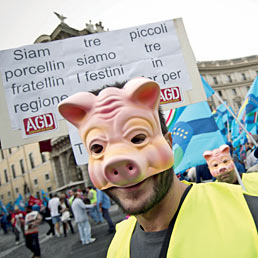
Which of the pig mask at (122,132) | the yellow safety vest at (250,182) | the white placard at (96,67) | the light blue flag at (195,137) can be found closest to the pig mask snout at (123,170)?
the pig mask at (122,132)

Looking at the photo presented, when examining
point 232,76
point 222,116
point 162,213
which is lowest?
point 162,213

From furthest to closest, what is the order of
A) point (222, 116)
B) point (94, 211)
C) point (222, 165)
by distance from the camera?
point (94, 211), point (222, 116), point (222, 165)

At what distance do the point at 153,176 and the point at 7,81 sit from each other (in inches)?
70.9

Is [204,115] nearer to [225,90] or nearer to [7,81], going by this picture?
[7,81]

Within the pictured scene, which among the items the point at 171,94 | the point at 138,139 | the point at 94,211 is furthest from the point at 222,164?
the point at 94,211

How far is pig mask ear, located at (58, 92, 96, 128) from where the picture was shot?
128 cm

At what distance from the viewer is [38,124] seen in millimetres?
2314

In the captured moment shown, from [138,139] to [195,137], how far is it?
2.36 meters

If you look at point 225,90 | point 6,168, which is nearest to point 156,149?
point 6,168

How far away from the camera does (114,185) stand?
117 cm

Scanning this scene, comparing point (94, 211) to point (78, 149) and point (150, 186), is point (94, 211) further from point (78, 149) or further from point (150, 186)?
point (150, 186)

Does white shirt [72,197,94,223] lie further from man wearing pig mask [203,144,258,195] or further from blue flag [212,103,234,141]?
man wearing pig mask [203,144,258,195]

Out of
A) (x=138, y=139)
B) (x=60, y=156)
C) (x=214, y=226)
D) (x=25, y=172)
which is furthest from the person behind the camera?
(x=25, y=172)

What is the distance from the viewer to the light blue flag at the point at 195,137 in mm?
3342
